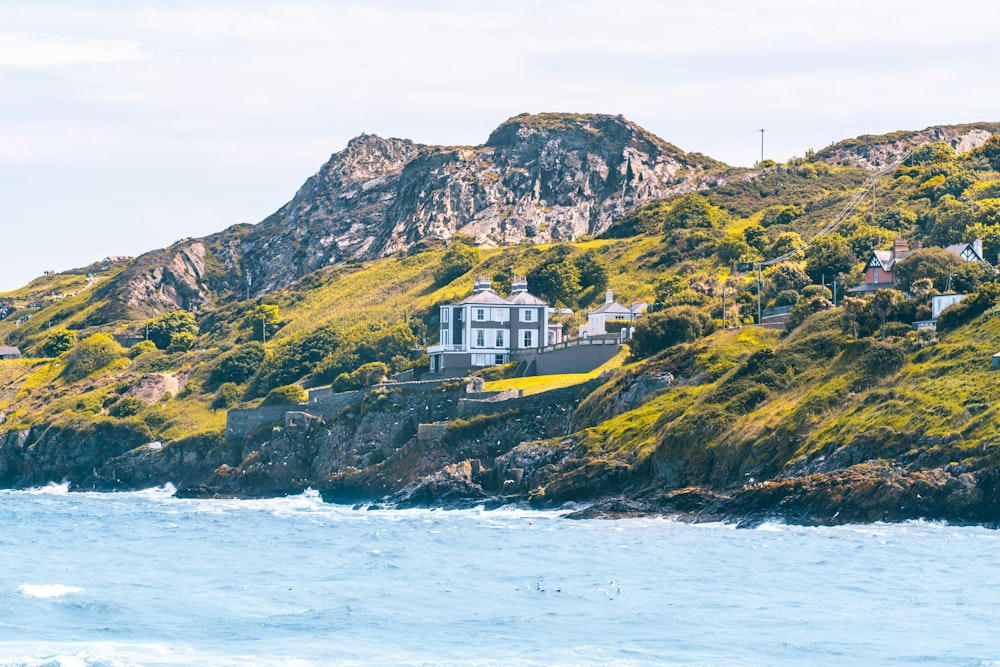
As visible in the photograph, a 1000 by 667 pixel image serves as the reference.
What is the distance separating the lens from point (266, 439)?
10869 centimetres

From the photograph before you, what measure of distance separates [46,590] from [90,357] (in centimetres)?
10320

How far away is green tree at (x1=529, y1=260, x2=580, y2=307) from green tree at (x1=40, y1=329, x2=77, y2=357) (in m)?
59.9

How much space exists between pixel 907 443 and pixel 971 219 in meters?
56.5

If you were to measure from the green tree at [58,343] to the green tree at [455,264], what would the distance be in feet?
139

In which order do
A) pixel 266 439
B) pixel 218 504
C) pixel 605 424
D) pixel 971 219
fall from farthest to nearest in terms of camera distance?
pixel 971 219, pixel 266 439, pixel 218 504, pixel 605 424

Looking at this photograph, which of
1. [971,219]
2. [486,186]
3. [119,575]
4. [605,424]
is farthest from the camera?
[486,186]

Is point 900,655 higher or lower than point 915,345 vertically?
lower

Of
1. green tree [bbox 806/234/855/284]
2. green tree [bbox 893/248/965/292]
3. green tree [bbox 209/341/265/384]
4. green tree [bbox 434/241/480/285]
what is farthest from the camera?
green tree [bbox 434/241/480/285]

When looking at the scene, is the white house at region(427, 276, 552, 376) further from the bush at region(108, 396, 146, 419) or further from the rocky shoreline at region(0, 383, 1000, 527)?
the bush at region(108, 396, 146, 419)

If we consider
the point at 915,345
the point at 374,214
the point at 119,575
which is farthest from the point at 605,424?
the point at 374,214

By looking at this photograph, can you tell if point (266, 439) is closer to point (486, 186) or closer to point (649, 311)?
point (649, 311)

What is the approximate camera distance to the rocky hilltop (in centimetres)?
18212

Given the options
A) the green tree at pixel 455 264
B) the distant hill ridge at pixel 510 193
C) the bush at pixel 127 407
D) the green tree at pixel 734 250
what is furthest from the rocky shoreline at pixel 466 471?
the distant hill ridge at pixel 510 193

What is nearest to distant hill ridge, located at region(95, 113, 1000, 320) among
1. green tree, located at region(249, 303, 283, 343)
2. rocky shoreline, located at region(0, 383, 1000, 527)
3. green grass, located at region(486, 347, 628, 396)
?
green tree, located at region(249, 303, 283, 343)
